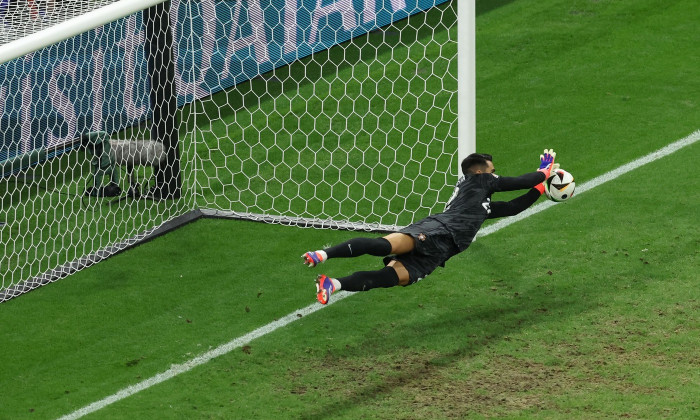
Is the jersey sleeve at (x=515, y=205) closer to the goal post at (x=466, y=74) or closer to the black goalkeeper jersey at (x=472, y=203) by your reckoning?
the black goalkeeper jersey at (x=472, y=203)

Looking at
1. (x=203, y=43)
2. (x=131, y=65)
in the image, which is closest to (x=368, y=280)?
(x=131, y=65)

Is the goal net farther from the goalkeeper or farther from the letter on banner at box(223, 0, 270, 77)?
the goalkeeper

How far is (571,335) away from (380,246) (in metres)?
1.46

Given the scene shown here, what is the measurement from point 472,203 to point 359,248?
3.31 ft

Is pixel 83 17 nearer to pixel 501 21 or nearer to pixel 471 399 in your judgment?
pixel 471 399

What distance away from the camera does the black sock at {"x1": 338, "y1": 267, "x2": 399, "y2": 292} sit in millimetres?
7105

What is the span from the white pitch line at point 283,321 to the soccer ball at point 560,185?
49.4 inches

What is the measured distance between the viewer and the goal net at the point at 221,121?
984 centimetres

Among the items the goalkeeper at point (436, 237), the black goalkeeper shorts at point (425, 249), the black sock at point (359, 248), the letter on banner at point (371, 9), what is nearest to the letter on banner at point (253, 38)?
the letter on banner at point (371, 9)

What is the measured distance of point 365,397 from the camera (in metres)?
6.95

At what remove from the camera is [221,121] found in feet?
37.1

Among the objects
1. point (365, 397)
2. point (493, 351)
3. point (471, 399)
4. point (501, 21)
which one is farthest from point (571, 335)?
point (501, 21)

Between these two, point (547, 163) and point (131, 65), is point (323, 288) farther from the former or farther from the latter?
point (131, 65)

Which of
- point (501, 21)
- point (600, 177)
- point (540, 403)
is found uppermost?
point (501, 21)
